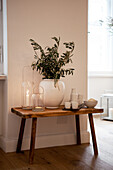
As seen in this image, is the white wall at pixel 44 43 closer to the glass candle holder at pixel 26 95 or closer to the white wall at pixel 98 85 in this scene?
the glass candle holder at pixel 26 95

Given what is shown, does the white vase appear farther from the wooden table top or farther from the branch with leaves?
the wooden table top

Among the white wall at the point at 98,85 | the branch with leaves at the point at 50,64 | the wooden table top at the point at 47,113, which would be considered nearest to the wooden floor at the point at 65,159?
the wooden table top at the point at 47,113

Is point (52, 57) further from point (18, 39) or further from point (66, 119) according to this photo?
point (66, 119)

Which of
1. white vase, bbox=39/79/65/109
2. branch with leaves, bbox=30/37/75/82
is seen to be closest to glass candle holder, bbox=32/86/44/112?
white vase, bbox=39/79/65/109

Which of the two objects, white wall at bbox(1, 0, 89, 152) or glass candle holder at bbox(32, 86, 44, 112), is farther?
white wall at bbox(1, 0, 89, 152)

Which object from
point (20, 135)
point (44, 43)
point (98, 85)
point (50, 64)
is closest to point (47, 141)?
point (20, 135)

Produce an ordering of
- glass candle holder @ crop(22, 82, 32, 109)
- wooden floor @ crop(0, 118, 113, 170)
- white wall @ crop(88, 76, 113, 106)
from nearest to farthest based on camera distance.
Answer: wooden floor @ crop(0, 118, 113, 170) → glass candle holder @ crop(22, 82, 32, 109) → white wall @ crop(88, 76, 113, 106)

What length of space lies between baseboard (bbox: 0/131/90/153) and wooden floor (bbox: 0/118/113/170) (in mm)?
77

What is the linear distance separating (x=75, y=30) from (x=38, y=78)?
2.38 ft

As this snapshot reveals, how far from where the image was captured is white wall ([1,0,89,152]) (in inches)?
103

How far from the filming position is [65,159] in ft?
7.73

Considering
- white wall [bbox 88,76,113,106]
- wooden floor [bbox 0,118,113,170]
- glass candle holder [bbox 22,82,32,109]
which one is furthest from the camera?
white wall [bbox 88,76,113,106]

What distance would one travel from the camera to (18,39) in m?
2.63

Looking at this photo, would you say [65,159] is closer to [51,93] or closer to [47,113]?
[47,113]
